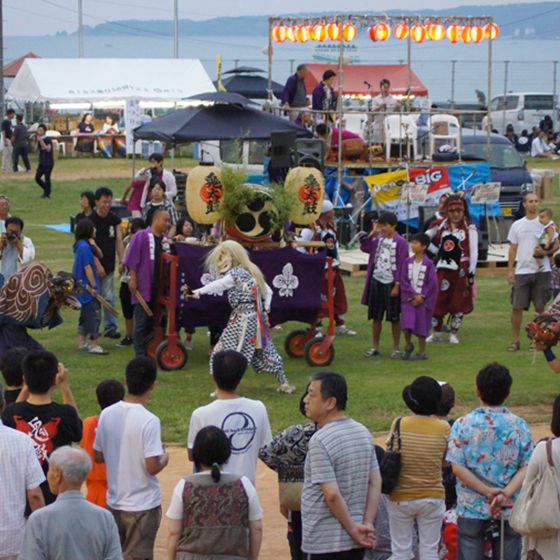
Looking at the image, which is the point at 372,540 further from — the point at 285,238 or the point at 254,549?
the point at 285,238

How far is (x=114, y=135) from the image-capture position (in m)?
43.8

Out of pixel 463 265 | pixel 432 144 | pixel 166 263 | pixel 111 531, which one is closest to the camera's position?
pixel 111 531

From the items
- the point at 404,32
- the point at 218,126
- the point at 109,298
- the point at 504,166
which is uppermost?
the point at 404,32

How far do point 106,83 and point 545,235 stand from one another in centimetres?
→ 3485

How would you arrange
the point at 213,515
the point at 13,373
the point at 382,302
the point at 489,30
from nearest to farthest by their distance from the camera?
the point at 213,515, the point at 13,373, the point at 382,302, the point at 489,30

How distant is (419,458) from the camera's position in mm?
6910

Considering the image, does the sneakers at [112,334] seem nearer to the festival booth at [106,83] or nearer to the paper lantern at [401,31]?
the paper lantern at [401,31]

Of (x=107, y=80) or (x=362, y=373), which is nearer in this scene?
(x=362, y=373)

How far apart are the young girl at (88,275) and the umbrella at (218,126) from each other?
602 cm

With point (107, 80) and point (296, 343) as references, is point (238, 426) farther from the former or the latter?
point (107, 80)

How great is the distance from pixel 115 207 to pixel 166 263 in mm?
8389

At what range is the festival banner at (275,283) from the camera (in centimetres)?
1298

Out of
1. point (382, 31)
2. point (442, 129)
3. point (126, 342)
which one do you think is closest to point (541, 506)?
point (126, 342)

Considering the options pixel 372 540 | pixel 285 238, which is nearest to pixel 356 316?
pixel 285 238
